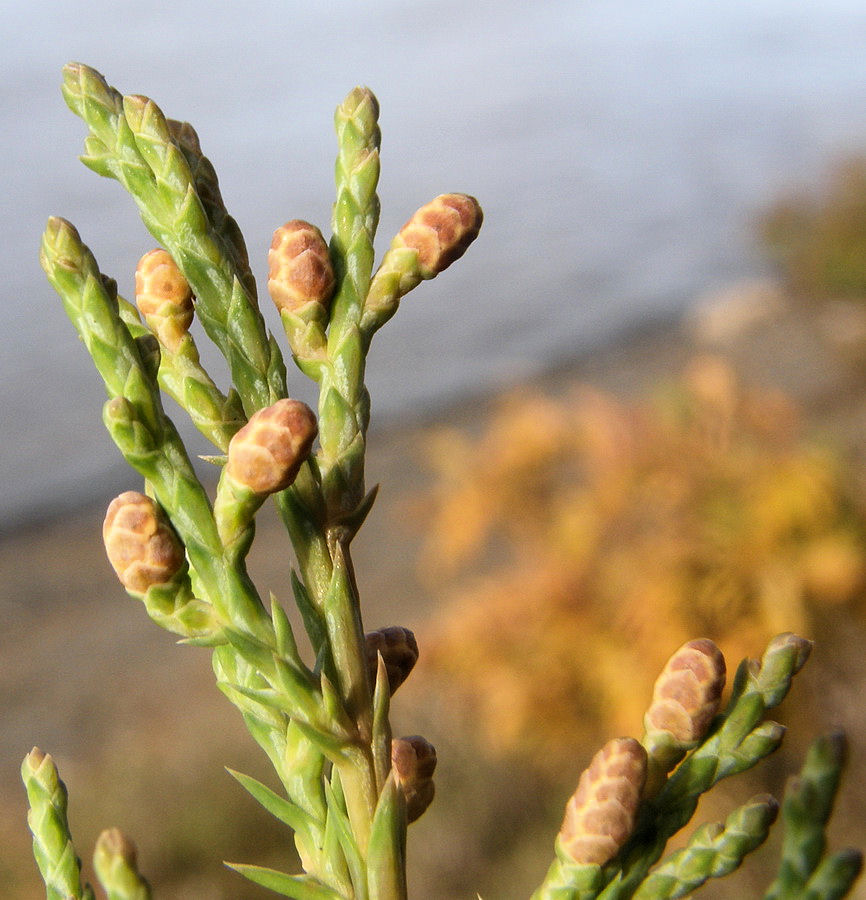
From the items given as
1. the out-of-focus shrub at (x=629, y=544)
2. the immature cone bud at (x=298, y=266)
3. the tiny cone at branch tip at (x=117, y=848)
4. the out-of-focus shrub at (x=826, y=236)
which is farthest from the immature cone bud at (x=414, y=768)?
the out-of-focus shrub at (x=826, y=236)

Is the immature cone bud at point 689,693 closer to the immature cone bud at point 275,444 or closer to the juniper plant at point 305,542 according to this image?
the juniper plant at point 305,542

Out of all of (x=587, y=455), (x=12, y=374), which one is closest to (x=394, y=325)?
(x=12, y=374)

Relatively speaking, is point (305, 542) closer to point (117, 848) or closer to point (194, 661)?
point (117, 848)

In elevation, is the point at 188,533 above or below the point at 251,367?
below

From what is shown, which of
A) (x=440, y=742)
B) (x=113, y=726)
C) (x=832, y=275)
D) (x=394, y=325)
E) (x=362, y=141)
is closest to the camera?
(x=362, y=141)

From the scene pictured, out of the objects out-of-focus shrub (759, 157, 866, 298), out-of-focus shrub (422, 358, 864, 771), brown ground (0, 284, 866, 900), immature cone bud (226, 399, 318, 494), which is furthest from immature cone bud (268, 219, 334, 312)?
out-of-focus shrub (759, 157, 866, 298)

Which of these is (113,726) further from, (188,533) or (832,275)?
(832,275)
